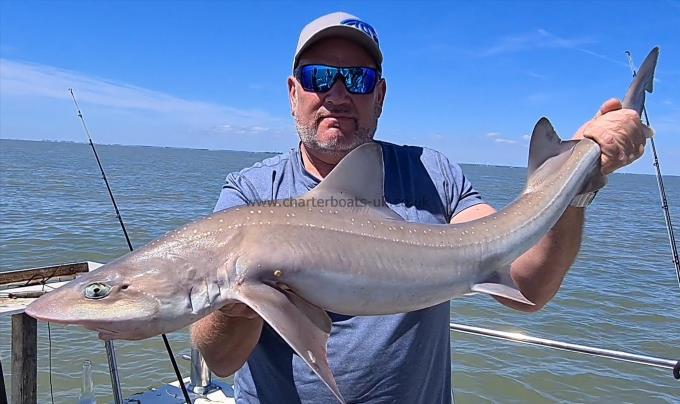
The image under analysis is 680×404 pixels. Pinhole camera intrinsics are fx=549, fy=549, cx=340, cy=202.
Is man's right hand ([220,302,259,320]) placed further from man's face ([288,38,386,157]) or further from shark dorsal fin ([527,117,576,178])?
shark dorsal fin ([527,117,576,178])

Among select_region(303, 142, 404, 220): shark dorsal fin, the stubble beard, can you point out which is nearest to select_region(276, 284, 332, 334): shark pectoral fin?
select_region(303, 142, 404, 220): shark dorsal fin

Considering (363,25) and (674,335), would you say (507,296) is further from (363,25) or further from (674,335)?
(674,335)

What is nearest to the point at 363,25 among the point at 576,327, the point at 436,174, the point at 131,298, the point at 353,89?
the point at 353,89

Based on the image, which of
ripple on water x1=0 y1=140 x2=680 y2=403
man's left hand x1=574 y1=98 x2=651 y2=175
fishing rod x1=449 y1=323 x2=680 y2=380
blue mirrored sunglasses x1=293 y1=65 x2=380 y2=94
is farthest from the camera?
ripple on water x1=0 y1=140 x2=680 y2=403

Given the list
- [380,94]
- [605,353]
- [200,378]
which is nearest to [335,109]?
[380,94]

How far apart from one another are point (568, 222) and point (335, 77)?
4.57 ft

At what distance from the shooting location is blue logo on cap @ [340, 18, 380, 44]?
2863 mm

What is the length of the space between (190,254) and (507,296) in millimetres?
1368

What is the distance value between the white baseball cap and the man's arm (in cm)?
101

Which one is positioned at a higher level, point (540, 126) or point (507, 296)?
point (540, 126)

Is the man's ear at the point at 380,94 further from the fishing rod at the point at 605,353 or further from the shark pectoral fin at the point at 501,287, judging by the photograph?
the fishing rod at the point at 605,353

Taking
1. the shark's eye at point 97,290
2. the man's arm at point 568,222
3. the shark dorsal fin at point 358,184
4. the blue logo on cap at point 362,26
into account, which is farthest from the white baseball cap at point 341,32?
the shark's eye at point 97,290

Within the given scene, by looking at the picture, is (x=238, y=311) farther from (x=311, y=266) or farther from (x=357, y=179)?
(x=357, y=179)

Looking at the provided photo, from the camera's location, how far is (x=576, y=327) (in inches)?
440
